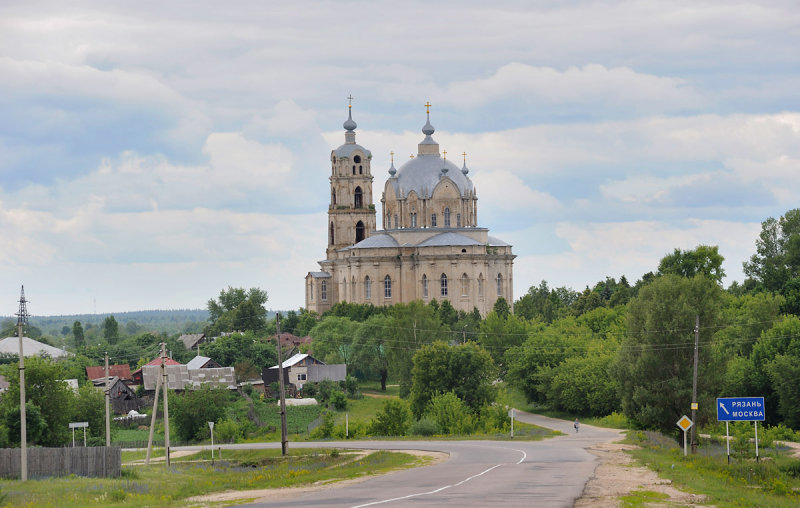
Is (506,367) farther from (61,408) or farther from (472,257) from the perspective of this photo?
(61,408)

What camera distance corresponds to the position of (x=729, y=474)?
34594 millimetres

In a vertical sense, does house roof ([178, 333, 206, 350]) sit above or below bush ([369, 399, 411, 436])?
above

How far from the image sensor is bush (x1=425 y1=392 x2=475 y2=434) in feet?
212

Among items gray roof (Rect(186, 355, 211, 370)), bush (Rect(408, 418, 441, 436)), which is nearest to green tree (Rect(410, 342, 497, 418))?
bush (Rect(408, 418, 441, 436))

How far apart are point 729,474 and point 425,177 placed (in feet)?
305

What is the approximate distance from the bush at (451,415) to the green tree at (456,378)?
2.80 metres

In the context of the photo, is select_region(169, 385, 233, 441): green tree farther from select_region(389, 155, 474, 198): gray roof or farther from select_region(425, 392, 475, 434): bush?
select_region(389, 155, 474, 198): gray roof

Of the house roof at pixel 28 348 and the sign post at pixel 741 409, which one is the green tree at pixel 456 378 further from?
the house roof at pixel 28 348

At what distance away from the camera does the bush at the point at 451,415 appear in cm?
6471

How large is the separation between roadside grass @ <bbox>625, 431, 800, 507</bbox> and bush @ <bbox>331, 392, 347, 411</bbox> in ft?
134

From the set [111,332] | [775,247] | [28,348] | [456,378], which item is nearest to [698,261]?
[775,247]

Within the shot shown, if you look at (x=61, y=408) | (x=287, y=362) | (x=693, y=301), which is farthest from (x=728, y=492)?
(x=287, y=362)

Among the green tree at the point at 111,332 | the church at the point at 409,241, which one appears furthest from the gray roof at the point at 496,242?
the green tree at the point at 111,332

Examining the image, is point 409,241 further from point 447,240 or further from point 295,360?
point 295,360
